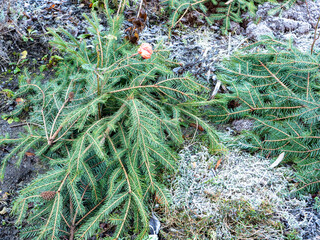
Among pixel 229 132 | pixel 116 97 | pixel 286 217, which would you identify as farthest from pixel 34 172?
pixel 286 217

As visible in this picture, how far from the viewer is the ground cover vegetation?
2.02m

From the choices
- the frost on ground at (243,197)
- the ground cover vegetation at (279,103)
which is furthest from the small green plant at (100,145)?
the ground cover vegetation at (279,103)

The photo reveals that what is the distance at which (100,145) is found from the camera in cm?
179

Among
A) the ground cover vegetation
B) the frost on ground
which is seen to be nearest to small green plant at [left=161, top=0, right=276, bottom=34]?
the ground cover vegetation

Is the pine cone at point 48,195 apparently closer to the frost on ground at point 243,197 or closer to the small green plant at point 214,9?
the frost on ground at point 243,197

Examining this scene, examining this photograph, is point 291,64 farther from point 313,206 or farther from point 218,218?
point 218,218

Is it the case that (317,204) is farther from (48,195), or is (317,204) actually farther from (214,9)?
(214,9)

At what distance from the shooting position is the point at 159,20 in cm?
319

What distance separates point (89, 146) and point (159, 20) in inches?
79.5

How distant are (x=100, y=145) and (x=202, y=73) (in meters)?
1.41

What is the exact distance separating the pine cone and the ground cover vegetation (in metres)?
1.49

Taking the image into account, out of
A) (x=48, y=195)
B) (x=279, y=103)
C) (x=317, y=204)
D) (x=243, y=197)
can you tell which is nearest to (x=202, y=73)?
(x=279, y=103)

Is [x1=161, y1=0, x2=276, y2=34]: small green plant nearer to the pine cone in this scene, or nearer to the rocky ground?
the rocky ground

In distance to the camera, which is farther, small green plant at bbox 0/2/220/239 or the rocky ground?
the rocky ground
